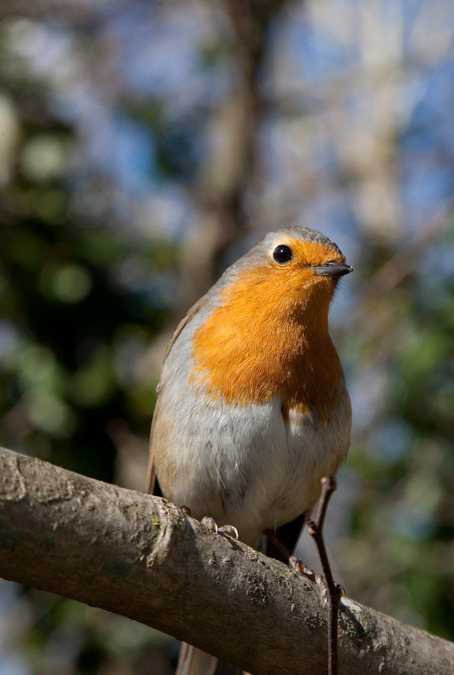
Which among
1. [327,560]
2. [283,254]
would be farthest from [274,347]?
[327,560]

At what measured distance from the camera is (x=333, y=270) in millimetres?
3689

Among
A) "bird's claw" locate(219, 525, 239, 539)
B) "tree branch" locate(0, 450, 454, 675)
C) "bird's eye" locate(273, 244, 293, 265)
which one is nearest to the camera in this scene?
"tree branch" locate(0, 450, 454, 675)

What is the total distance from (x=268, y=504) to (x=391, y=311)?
236 centimetres

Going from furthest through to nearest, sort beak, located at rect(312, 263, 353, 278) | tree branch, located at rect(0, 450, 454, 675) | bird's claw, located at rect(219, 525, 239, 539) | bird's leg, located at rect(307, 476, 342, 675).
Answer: beak, located at rect(312, 263, 353, 278), bird's claw, located at rect(219, 525, 239, 539), tree branch, located at rect(0, 450, 454, 675), bird's leg, located at rect(307, 476, 342, 675)

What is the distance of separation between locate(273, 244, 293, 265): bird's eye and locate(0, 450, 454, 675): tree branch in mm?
1655

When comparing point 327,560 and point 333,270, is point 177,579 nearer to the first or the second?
point 327,560

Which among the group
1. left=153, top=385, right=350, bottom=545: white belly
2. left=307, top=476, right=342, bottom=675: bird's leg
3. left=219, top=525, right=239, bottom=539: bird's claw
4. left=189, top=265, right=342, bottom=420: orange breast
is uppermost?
left=189, top=265, right=342, bottom=420: orange breast

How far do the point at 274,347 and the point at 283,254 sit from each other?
1.91ft

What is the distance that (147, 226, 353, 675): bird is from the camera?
344cm

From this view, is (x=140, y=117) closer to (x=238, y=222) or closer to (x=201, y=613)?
(x=238, y=222)

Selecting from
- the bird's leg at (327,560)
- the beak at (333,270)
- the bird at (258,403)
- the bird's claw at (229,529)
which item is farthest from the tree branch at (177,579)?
the beak at (333,270)

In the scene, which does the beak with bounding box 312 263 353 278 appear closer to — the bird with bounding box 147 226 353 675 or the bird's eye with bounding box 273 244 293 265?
the bird with bounding box 147 226 353 675

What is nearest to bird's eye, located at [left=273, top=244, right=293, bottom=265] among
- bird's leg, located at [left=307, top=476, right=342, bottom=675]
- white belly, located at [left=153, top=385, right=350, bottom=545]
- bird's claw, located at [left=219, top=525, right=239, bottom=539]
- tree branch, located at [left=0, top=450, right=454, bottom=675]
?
white belly, located at [left=153, top=385, right=350, bottom=545]

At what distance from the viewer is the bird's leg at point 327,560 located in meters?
1.82
